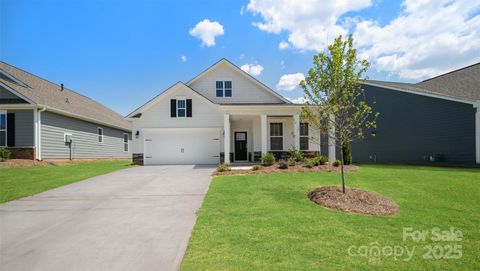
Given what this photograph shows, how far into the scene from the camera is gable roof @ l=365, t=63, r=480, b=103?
1449 centimetres

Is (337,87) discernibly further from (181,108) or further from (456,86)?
(456,86)

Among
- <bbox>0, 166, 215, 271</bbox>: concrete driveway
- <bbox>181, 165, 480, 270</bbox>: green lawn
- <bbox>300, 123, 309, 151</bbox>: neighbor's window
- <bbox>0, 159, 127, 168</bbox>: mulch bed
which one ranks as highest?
<bbox>300, 123, 309, 151</bbox>: neighbor's window

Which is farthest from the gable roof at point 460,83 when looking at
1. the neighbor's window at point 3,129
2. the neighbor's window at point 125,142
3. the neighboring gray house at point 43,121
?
the neighbor's window at point 125,142

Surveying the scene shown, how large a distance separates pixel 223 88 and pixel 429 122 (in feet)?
45.1

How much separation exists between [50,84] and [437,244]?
25800mm

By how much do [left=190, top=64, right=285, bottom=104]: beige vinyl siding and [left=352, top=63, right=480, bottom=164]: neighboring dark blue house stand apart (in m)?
8.25

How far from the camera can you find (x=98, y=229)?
187 inches

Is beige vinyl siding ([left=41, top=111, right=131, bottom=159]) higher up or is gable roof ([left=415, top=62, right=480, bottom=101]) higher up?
gable roof ([left=415, top=62, right=480, bottom=101])

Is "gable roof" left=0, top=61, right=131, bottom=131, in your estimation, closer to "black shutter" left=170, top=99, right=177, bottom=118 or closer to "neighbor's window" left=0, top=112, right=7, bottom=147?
"neighbor's window" left=0, top=112, right=7, bottom=147

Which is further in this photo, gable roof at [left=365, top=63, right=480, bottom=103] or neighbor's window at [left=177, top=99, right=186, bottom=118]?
neighbor's window at [left=177, top=99, right=186, bottom=118]

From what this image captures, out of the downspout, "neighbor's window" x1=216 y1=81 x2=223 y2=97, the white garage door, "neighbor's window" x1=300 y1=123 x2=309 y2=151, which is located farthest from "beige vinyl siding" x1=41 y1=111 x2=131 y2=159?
"neighbor's window" x1=300 y1=123 x2=309 y2=151

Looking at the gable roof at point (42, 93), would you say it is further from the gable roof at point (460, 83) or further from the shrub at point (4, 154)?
the gable roof at point (460, 83)

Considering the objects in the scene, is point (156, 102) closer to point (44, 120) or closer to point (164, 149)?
point (164, 149)

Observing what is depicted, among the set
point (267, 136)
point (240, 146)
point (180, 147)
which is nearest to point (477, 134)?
point (267, 136)
